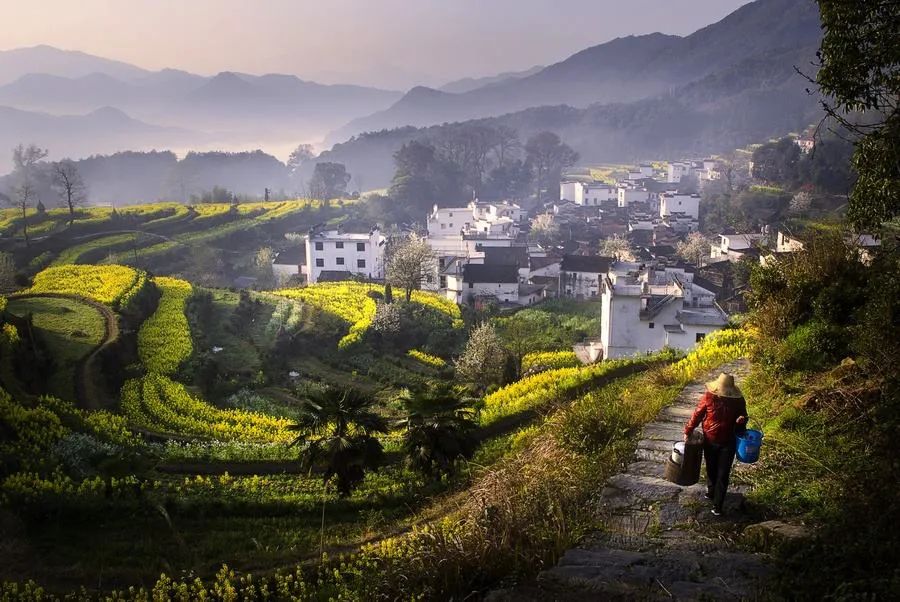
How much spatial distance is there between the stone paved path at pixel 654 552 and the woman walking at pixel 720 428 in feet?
0.77

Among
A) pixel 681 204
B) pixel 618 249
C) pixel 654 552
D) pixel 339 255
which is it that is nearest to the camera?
pixel 654 552

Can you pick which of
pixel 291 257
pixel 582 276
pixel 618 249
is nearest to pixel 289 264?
pixel 291 257

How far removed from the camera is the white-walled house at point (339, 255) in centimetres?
4956

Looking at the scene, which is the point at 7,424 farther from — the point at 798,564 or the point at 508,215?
the point at 508,215

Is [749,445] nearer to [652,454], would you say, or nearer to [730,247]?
[652,454]

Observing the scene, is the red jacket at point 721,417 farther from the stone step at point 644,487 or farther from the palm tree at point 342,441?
the palm tree at point 342,441

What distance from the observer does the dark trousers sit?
5965 mm

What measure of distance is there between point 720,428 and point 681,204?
6867 cm

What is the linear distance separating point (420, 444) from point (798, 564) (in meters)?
7.33

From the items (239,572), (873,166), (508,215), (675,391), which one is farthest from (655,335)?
(508,215)

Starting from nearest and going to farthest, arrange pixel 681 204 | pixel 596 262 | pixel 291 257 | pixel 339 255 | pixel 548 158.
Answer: pixel 596 262, pixel 339 255, pixel 291 257, pixel 681 204, pixel 548 158

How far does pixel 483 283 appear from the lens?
149ft

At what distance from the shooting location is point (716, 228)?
61.8 m

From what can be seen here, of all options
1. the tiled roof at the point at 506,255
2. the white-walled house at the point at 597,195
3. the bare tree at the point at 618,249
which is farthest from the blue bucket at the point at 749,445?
the white-walled house at the point at 597,195
